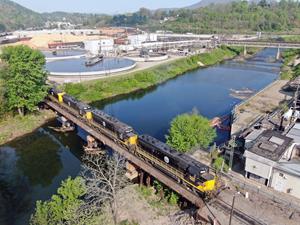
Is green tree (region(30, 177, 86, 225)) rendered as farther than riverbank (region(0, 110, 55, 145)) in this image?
No

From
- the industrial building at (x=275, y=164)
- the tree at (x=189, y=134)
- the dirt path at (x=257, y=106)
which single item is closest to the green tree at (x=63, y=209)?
the tree at (x=189, y=134)

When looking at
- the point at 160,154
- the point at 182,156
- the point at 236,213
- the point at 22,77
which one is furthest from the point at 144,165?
the point at 22,77

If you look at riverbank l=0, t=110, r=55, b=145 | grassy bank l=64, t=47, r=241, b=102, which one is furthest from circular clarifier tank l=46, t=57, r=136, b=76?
riverbank l=0, t=110, r=55, b=145

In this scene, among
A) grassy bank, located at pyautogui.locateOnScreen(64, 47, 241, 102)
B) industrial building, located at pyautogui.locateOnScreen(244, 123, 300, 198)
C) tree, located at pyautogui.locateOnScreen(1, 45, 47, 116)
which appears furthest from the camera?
grassy bank, located at pyautogui.locateOnScreen(64, 47, 241, 102)

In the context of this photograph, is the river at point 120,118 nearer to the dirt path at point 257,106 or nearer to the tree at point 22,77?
the dirt path at point 257,106

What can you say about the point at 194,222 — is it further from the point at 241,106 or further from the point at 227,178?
the point at 241,106

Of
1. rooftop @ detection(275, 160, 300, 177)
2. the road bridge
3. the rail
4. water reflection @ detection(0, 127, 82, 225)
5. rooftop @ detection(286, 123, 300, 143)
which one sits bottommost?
water reflection @ detection(0, 127, 82, 225)

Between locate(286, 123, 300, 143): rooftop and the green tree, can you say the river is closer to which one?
the green tree

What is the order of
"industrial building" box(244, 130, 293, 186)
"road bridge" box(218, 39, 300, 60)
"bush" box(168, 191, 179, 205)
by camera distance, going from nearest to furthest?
"bush" box(168, 191, 179, 205) < "industrial building" box(244, 130, 293, 186) < "road bridge" box(218, 39, 300, 60)
